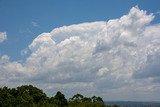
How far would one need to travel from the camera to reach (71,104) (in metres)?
142

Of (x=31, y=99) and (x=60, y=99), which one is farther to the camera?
(x=60, y=99)

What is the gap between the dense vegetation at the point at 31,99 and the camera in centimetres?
12119

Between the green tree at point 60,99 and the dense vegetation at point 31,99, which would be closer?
the dense vegetation at point 31,99

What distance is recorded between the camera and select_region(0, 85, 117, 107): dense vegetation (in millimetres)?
121188

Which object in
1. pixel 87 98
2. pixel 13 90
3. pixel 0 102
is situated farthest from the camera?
pixel 87 98

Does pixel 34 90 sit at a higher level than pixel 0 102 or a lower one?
higher

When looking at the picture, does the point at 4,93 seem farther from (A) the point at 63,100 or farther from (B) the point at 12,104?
(A) the point at 63,100

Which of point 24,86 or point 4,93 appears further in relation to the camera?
point 24,86

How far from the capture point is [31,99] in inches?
5207

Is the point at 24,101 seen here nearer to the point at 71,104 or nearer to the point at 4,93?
the point at 4,93

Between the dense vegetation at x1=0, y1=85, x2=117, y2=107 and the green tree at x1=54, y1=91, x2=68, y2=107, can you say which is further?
the green tree at x1=54, y1=91, x2=68, y2=107

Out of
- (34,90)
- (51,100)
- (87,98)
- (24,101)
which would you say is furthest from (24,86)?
(87,98)

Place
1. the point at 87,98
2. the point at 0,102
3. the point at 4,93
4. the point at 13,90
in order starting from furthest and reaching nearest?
1. the point at 87,98
2. the point at 13,90
3. the point at 4,93
4. the point at 0,102

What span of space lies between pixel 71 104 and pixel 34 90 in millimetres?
18309
